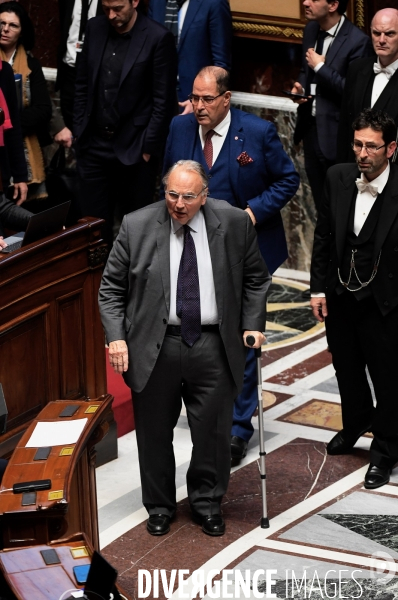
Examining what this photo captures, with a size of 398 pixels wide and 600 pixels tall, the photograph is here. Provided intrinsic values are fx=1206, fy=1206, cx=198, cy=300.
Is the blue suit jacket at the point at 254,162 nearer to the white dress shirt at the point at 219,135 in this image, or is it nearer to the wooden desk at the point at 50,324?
the white dress shirt at the point at 219,135

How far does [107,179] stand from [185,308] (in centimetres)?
329

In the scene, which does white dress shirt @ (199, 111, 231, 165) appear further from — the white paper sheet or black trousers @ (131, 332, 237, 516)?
the white paper sheet

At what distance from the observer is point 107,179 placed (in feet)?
27.6

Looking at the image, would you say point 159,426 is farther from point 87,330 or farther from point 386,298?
point 386,298

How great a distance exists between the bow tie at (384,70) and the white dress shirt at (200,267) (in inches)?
86.4

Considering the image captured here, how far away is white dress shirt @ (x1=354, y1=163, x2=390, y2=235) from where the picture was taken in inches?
233

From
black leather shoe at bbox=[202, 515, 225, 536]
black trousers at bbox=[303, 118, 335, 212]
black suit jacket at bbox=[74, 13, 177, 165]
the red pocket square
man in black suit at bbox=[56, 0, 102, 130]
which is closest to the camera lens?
black leather shoe at bbox=[202, 515, 225, 536]

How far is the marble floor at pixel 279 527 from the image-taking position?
507cm

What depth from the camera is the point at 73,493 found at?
14.6ft

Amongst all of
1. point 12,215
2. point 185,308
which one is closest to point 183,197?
point 185,308

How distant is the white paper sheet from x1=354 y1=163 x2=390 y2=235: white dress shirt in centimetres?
194

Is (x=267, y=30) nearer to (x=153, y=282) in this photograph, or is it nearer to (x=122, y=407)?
(x=122, y=407)

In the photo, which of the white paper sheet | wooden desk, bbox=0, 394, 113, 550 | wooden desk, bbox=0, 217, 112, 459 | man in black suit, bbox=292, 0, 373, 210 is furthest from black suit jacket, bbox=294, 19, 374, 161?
the white paper sheet

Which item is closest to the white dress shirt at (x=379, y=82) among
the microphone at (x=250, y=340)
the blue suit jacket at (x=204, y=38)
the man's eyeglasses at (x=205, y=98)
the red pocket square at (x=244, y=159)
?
the red pocket square at (x=244, y=159)
